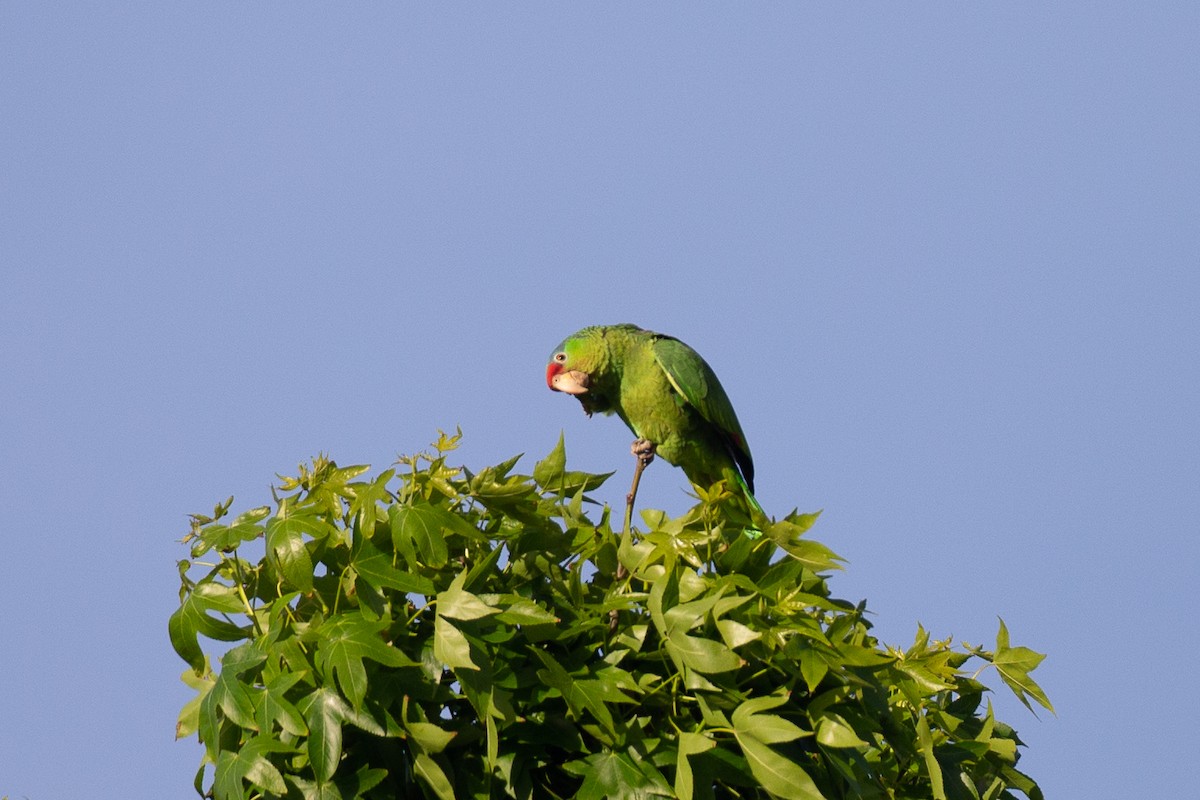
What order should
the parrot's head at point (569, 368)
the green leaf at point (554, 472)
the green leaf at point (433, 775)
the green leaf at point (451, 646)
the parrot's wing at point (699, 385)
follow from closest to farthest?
1. the green leaf at point (451, 646)
2. the green leaf at point (433, 775)
3. the green leaf at point (554, 472)
4. the parrot's wing at point (699, 385)
5. the parrot's head at point (569, 368)

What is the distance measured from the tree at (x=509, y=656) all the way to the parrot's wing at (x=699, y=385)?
3145 millimetres

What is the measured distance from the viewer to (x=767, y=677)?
3.29 metres

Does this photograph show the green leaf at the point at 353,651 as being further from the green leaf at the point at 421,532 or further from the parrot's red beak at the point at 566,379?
the parrot's red beak at the point at 566,379

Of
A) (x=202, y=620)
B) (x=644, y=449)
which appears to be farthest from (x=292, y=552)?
(x=644, y=449)

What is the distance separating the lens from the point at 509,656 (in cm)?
307

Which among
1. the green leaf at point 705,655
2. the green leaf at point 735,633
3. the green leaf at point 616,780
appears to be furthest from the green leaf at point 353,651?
the green leaf at point 735,633

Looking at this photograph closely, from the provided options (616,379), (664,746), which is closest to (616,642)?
(664,746)

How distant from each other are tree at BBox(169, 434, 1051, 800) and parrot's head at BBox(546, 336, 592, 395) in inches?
130

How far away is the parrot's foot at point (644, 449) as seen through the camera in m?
6.67

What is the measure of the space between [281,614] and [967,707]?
224cm

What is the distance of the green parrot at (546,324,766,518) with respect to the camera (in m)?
6.67

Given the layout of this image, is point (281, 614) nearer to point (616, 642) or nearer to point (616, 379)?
point (616, 642)

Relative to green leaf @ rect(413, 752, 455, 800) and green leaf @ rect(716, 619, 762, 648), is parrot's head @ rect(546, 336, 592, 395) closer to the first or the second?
green leaf @ rect(716, 619, 762, 648)

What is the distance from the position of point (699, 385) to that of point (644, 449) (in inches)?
18.1
